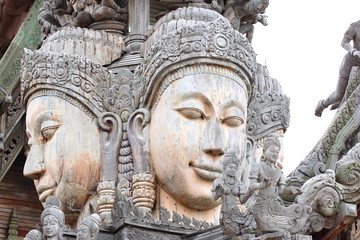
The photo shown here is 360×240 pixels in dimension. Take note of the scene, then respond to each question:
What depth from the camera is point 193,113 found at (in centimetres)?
1884

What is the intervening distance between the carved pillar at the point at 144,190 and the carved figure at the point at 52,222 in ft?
3.93

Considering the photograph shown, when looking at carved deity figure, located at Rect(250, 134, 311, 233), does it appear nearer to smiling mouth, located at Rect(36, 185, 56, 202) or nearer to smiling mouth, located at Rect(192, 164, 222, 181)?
smiling mouth, located at Rect(192, 164, 222, 181)

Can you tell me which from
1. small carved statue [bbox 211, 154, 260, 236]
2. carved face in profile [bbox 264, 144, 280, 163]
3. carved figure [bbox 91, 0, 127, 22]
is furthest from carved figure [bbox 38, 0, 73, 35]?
carved face in profile [bbox 264, 144, 280, 163]

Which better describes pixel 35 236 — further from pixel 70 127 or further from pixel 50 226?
pixel 70 127

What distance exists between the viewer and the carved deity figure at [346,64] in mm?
23078

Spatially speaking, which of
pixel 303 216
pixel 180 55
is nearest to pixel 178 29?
pixel 180 55

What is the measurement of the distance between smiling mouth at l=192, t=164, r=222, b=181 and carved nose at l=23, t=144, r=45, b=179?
194 centimetres

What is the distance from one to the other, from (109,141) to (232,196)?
270 cm

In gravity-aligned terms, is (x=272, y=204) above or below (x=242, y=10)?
below

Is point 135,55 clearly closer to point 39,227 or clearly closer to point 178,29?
point 178,29

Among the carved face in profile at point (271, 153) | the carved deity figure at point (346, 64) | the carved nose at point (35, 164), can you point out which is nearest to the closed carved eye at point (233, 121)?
the carved face in profile at point (271, 153)

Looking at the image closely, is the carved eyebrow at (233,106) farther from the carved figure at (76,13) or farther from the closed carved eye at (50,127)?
the carved figure at (76,13)

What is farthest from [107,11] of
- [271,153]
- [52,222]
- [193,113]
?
[271,153]

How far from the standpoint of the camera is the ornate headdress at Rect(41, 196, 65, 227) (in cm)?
1773
